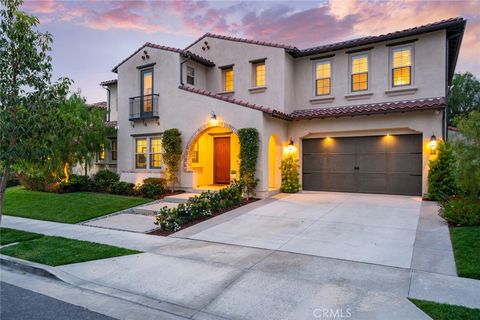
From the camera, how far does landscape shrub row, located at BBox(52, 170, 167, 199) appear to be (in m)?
13.5

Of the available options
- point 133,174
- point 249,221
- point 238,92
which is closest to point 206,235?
point 249,221

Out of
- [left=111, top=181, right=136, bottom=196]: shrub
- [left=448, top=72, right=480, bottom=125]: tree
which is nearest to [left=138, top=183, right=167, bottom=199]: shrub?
[left=111, top=181, right=136, bottom=196]: shrub

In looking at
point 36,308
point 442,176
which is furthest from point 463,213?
point 36,308

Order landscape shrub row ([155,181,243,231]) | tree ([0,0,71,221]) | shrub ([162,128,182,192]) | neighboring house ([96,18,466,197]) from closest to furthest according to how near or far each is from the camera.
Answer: tree ([0,0,71,221]) < landscape shrub row ([155,181,243,231]) < neighboring house ([96,18,466,197]) < shrub ([162,128,182,192])

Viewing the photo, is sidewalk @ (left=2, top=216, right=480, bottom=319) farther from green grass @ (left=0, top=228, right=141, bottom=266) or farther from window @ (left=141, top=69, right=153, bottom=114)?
window @ (left=141, top=69, right=153, bottom=114)

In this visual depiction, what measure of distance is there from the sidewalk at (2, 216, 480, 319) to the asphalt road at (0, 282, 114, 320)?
2.01ft

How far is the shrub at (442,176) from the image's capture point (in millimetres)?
11312

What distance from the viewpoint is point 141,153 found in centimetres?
1612

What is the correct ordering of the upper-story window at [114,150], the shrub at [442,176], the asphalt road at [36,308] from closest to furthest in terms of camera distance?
the asphalt road at [36,308]
the shrub at [442,176]
the upper-story window at [114,150]

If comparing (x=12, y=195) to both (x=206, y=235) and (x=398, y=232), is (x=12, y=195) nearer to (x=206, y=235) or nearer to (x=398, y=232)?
(x=206, y=235)

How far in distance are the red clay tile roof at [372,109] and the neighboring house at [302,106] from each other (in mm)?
50

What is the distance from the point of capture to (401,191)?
13.0 meters

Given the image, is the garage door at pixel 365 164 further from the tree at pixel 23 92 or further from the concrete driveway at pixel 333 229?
the tree at pixel 23 92

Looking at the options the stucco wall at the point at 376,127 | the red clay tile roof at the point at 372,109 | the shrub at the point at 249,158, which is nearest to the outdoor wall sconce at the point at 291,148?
the stucco wall at the point at 376,127
